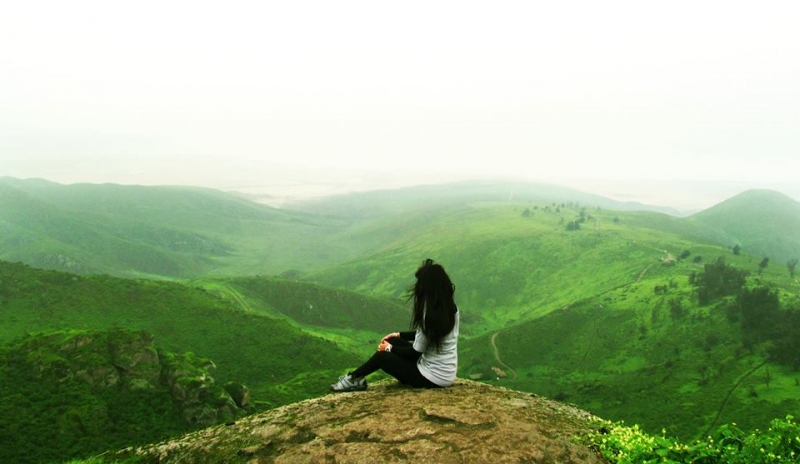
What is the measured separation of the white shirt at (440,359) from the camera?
12078mm

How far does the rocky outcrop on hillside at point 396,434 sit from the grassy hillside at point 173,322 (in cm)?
8894

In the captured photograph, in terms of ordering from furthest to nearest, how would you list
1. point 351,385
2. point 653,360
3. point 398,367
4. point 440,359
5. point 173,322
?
point 653,360 → point 173,322 → point 351,385 → point 398,367 → point 440,359

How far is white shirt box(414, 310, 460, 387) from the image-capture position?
12078 mm

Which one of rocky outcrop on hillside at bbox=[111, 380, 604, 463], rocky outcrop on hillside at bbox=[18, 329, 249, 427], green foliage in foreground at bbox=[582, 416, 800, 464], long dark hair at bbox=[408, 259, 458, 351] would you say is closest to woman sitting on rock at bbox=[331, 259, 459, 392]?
long dark hair at bbox=[408, 259, 458, 351]

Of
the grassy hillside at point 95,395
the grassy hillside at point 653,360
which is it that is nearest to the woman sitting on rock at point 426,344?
the grassy hillside at point 95,395

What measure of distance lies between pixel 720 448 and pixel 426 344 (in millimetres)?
6671

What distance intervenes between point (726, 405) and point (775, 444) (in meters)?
117

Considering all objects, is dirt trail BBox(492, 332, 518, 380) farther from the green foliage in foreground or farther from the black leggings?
the green foliage in foreground

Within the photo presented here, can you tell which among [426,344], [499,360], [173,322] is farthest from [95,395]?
[499,360]

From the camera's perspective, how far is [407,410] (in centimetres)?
1107

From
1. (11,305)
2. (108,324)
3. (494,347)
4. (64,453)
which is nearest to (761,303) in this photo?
(494,347)

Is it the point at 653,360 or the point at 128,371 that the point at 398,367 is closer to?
the point at 128,371

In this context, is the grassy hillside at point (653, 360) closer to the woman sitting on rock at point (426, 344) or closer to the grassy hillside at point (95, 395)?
the grassy hillside at point (95, 395)

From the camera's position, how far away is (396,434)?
987 cm
